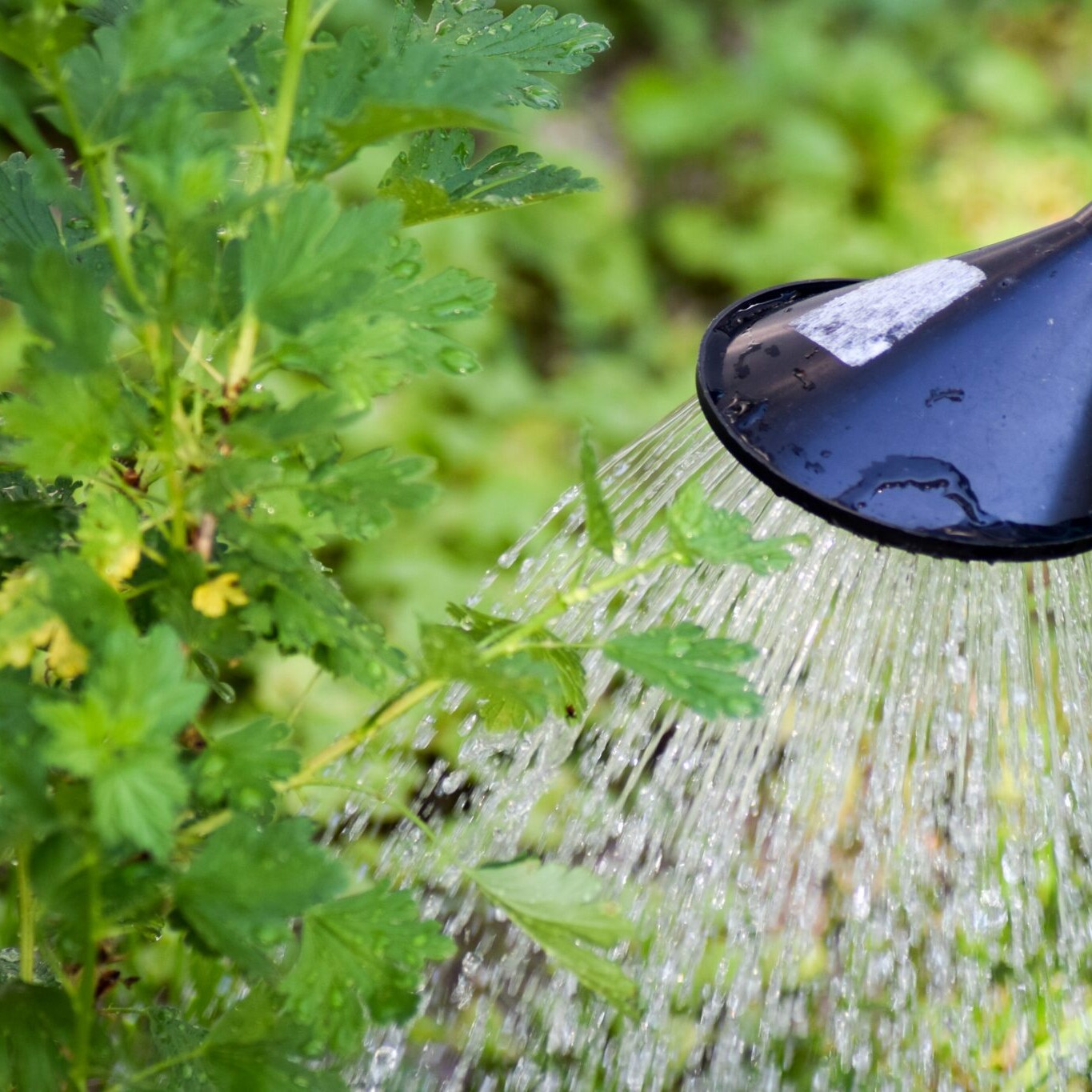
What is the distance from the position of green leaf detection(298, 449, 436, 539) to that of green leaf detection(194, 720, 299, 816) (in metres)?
0.08

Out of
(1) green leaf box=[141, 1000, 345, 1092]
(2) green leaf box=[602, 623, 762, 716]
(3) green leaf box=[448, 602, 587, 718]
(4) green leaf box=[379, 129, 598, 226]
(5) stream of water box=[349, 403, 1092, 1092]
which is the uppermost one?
(4) green leaf box=[379, 129, 598, 226]

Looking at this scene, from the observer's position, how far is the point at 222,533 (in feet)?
1.42

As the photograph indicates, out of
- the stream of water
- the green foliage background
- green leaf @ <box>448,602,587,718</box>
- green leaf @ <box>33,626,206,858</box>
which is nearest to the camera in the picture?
green leaf @ <box>33,626,206,858</box>

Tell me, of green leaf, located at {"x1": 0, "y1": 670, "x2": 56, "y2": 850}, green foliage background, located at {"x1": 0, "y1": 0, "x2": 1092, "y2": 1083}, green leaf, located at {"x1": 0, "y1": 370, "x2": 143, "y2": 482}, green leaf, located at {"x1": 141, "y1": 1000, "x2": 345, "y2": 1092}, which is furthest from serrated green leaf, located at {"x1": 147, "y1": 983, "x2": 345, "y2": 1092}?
green foliage background, located at {"x1": 0, "y1": 0, "x2": 1092, "y2": 1083}

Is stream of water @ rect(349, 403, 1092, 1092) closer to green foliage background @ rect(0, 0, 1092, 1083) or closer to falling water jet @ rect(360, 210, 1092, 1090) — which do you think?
falling water jet @ rect(360, 210, 1092, 1090)

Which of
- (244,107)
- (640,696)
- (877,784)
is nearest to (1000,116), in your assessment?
(877,784)

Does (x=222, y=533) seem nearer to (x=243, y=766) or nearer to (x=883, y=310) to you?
(x=243, y=766)

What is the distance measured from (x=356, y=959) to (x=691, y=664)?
0.16 metres

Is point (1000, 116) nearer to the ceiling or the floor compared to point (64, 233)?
nearer to the floor

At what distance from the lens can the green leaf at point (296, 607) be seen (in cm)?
42

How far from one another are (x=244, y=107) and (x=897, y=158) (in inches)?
74.2

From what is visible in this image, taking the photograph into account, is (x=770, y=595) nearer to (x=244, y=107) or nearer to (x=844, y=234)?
(x=244, y=107)

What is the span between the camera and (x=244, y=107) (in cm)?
50

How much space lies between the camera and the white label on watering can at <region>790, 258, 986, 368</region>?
23.6 inches
